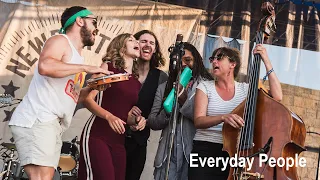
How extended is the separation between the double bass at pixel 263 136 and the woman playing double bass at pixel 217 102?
0.21 metres

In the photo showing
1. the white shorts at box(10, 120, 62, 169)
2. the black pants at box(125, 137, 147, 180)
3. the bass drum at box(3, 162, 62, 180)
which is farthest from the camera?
the bass drum at box(3, 162, 62, 180)

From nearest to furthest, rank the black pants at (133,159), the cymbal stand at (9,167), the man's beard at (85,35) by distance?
the man's beard at (85,35)
the black pants at (133,159)
the cymbal stand at (9,167)

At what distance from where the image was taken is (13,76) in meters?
5.79

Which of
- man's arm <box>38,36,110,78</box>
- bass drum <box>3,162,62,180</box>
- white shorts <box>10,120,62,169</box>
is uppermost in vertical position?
man's arm <box>38,36,110,78</box>

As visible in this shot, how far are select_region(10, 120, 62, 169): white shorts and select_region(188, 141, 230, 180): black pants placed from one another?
43.2 inches

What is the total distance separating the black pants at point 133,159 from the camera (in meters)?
4.64

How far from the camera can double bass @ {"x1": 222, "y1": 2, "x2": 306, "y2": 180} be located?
3.45 meters

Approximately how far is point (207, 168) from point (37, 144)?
1.30 metres

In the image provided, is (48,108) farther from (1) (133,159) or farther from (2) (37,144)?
(1) (133,159)

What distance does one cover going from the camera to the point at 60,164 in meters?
5.82

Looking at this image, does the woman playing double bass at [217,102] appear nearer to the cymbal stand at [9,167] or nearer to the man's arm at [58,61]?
the man's arm at [58,61]

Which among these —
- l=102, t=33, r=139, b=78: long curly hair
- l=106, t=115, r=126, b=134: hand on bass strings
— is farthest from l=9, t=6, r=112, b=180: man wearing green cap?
l=102, t=33, r=139, b=78: long curly hair

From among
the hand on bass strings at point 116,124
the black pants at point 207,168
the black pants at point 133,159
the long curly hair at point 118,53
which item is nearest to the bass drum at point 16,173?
the black pants at point 133,159

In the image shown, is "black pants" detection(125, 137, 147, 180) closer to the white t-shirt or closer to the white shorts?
the white t-shirt
